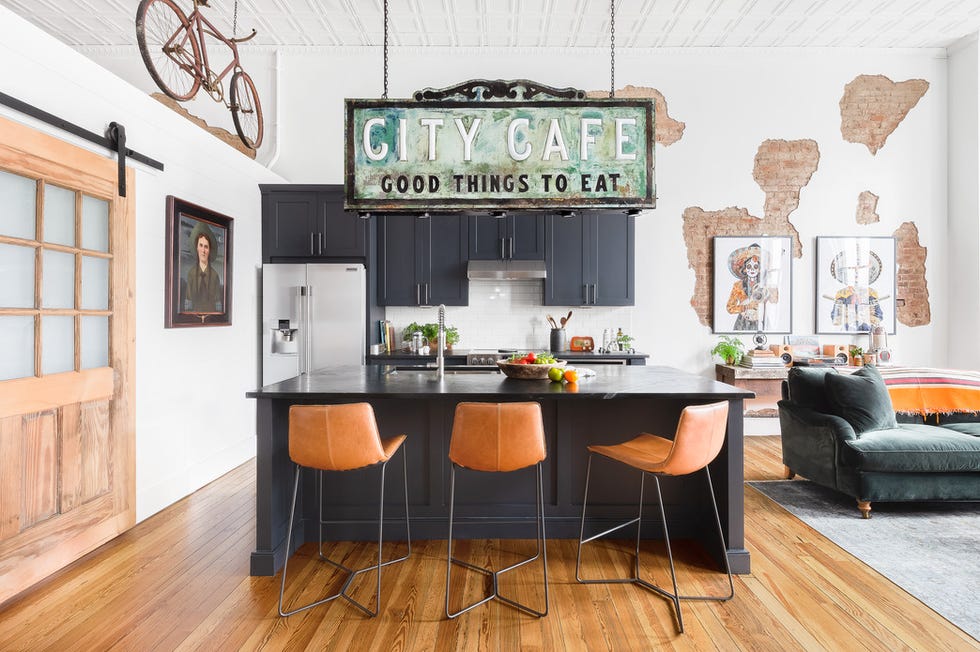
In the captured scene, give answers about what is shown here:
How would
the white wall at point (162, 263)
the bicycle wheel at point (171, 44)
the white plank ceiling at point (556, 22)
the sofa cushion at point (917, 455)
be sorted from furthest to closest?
the white plank ceiling at point (556, 22) → the bicycle wheel at point (171, 44) → the sofa cushion at point (917, 455) → the white wall at point (162, 263)

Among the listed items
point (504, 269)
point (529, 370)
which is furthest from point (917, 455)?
point (504, 269)

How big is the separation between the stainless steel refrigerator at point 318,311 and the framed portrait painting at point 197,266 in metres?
0.53

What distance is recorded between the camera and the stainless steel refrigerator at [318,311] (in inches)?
200

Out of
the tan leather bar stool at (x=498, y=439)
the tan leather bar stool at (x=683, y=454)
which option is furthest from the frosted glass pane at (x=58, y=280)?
the tan leather bar stool at (x=683, y=454)

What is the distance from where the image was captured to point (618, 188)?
9.59 ft

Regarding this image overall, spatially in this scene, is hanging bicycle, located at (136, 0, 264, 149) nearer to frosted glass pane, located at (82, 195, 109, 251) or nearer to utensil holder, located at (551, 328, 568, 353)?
frosted glass pane, located at (82, 195, 109, 251)

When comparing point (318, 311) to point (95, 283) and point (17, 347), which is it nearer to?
point (95, 283)

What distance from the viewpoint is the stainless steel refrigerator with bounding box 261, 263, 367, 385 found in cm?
508

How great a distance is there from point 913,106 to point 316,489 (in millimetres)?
6985

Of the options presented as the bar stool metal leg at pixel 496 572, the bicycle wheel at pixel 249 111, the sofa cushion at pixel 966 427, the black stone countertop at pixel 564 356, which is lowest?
the bar stool metal leg at pixel 496 572

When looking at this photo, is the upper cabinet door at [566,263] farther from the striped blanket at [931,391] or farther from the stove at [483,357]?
the striped blanket at [931,391]

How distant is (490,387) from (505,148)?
4.21 feet

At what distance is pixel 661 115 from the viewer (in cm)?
582

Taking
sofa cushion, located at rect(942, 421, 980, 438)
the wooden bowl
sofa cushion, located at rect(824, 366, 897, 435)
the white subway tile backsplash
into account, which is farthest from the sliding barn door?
sofa cushion, located at rect(942, 421, 980, 438)
